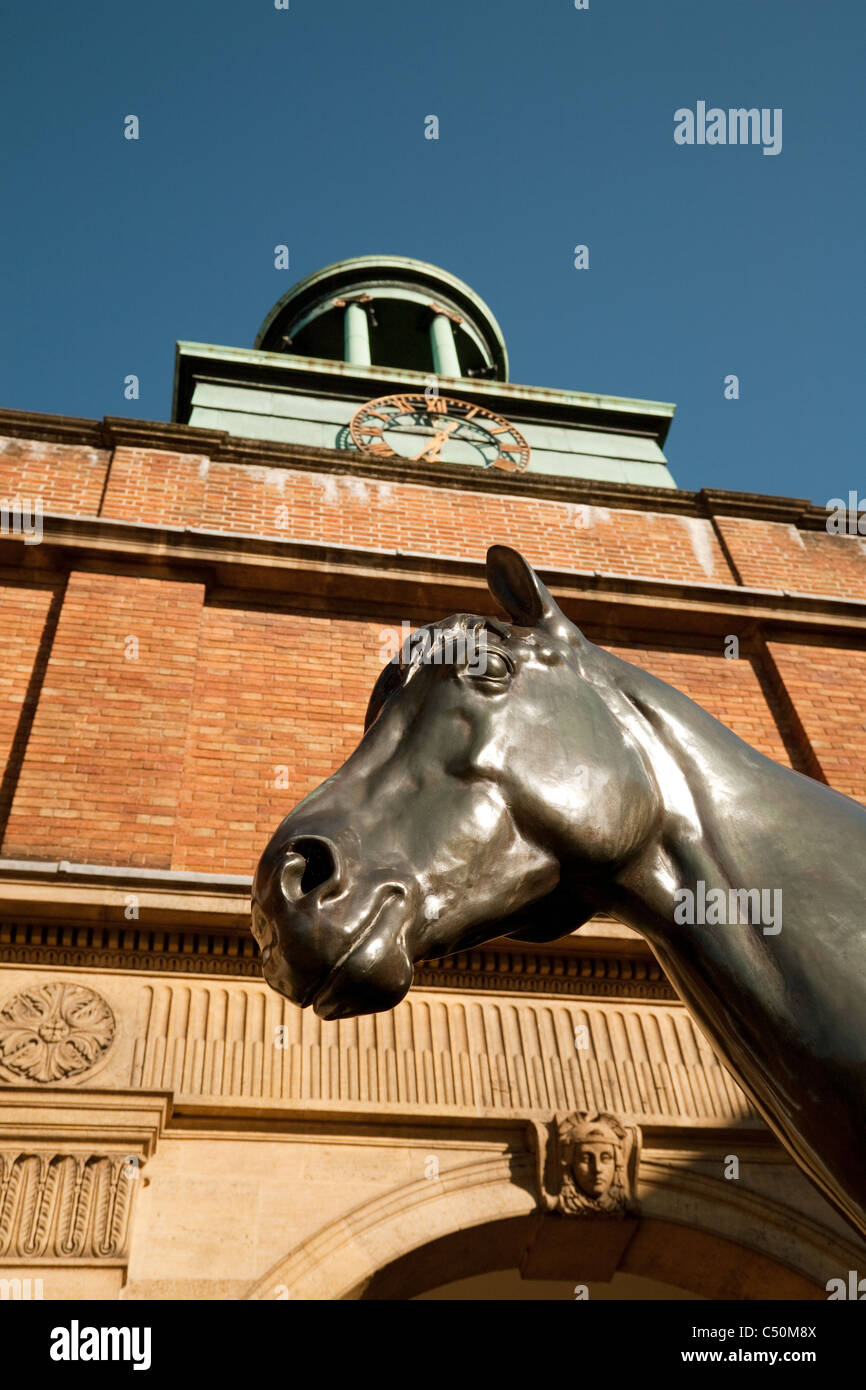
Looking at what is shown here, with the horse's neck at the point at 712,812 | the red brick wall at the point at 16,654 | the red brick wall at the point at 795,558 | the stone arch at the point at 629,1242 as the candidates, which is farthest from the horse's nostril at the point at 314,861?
the red brick wall at the point at 795,558

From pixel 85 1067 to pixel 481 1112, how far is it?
2.01m

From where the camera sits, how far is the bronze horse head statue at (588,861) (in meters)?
1.84

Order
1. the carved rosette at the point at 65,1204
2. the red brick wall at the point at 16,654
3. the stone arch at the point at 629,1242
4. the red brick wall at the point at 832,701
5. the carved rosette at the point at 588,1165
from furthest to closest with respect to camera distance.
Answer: the red brick wall at the point at 832,701 < the red brick wall at the point at 16,654 < the carved rosette at the point at 588,1165 < the stone arch at the point at 629,1242 < the carved rosette at the point at 65,1204

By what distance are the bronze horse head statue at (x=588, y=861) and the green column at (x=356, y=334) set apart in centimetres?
1537

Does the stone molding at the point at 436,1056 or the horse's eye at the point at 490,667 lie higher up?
the stone molding at the point at 436,1056

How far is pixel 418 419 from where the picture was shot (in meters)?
13.6

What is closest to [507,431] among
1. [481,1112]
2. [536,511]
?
[536,511]

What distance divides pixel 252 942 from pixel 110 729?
216 cm

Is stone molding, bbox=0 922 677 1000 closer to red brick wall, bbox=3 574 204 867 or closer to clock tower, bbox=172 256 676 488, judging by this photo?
red brick wall, bbox=3 574 204 867

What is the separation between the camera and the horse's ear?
266 cm

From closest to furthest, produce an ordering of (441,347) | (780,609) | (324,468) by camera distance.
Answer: (780,609), (324,468), (441,347)

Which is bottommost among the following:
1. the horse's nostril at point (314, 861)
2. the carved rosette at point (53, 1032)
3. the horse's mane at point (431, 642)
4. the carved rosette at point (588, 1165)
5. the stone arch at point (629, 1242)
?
the horse's nostril at point (314, 861)

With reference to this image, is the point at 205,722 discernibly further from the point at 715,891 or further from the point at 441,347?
the point at 441,347

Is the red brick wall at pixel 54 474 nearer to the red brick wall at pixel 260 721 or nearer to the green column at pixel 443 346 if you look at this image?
the red brick wall at pixel 260 721
